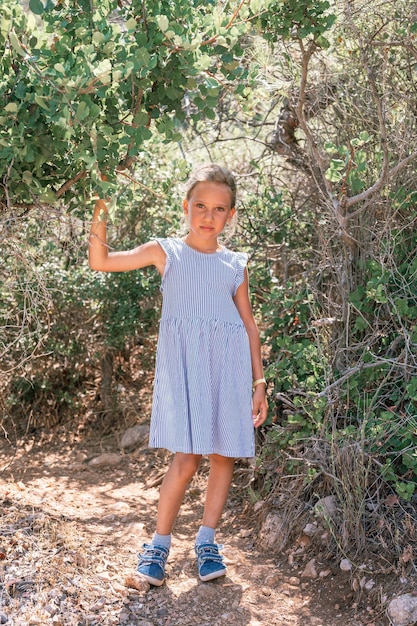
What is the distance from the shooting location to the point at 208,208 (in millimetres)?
3064

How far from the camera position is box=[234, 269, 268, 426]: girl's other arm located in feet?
10.3

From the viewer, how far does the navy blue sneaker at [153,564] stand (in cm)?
300

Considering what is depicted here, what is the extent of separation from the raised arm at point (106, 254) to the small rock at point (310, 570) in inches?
50.0

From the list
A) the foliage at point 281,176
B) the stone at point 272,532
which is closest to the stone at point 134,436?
the foliage at point 281,176

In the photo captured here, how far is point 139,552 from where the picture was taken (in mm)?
3354

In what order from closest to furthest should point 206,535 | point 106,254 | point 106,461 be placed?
point 106,254, point 206,535, point 106,461

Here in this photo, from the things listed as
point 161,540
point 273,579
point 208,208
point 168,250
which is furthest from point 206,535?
point 208,208

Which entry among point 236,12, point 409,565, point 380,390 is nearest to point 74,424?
point 380,390

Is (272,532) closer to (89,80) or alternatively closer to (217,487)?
(217,487)

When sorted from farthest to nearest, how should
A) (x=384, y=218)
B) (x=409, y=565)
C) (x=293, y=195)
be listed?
1. (x=293, y=195)
2. (x=384, y=218)
3. (x=409, y=565)

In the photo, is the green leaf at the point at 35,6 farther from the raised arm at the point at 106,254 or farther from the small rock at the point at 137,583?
the small rock at the point at 137,583

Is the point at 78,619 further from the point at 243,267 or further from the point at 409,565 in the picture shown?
the point at 243,267

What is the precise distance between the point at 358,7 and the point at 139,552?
2529 millimetres

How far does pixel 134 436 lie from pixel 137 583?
1894 mm
